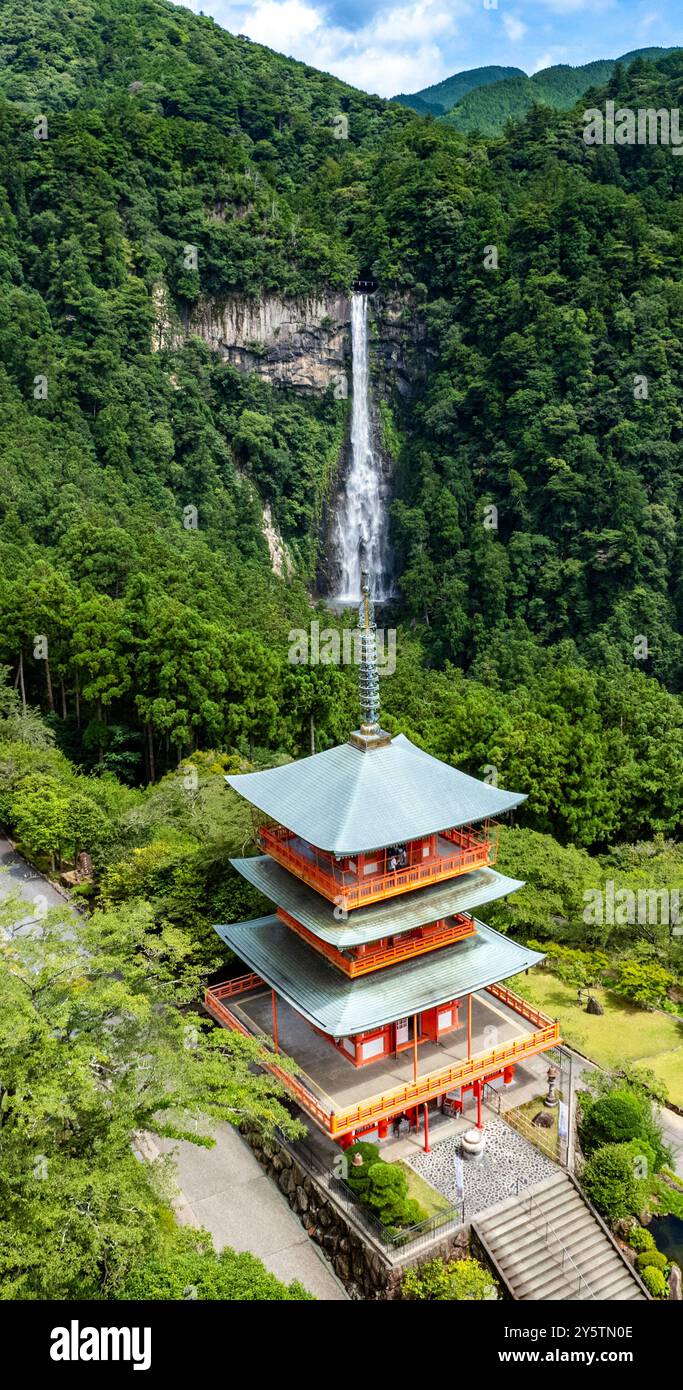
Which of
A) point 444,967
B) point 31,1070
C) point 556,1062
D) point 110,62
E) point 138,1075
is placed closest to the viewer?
point 31,1070

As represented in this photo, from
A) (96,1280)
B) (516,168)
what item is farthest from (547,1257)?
(516,168)

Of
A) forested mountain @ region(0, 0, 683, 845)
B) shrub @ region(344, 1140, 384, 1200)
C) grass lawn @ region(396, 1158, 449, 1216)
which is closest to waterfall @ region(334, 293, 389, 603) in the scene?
forested mountain @ region(0, 0, 683, 845)

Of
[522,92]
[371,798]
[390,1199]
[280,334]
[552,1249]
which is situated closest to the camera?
[390,1199]

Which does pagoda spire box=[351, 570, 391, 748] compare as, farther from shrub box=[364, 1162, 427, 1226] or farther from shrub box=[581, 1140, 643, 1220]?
shrub box=[581, 1140, 643, 1220]

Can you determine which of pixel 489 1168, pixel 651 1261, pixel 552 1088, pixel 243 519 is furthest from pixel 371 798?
pixel 243 519

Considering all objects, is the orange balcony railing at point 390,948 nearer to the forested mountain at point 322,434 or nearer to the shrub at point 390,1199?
the shrub at point 390,1199

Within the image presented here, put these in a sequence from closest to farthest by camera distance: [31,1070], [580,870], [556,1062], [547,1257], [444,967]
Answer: [31,1070]
[547,1257]
[444,967]
[556,1062]
[580,870]

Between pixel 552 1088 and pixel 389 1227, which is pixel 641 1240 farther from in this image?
pixel 389 1227

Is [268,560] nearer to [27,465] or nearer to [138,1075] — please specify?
[27,465]
